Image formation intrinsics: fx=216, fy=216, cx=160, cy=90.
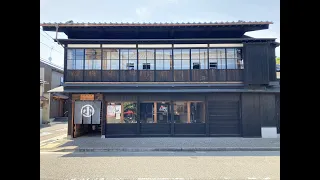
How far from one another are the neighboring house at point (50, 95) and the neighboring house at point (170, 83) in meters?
12.5

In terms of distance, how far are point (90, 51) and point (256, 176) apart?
515 inches

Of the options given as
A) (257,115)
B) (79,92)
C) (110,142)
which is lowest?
(110,142)

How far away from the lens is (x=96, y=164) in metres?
8.73

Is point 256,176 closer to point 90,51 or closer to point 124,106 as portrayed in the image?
point 124,106

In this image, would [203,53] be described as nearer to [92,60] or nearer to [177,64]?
[177,64]

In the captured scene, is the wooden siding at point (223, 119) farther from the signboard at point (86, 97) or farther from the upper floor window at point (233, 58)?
the signboard at point (86, 97)

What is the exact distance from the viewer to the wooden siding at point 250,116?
50.2 ft

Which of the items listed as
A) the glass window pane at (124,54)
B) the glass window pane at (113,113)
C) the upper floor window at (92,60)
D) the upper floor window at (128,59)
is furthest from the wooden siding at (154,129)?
the upper floor window at (92,60)

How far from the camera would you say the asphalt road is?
7156 mm

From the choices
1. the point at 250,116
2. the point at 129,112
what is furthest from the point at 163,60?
the point at 250,116

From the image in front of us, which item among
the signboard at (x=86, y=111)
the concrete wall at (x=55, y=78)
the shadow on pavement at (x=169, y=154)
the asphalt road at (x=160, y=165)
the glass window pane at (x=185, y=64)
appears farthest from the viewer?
the concrete wall at (x=55, y=78)

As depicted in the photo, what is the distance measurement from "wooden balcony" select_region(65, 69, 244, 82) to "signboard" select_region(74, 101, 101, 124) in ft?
5.51
